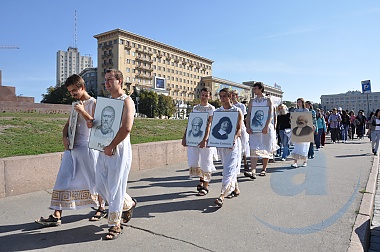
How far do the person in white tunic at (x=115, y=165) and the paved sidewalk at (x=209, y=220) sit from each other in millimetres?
315

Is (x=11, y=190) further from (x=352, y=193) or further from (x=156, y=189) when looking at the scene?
(x=352, y=193)

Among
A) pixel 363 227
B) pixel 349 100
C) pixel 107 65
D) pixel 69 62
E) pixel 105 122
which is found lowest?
pixel 363 227

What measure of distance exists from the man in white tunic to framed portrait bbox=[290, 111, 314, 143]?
6.43 meters

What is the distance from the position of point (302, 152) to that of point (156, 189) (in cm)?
489

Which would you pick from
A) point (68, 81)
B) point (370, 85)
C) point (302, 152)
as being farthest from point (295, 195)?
point (370, 85)

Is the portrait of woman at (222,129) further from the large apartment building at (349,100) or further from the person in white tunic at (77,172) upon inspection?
the large apartment building at (349,100)

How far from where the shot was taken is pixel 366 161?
1011 cm

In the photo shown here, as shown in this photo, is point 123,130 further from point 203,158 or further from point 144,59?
point 144,59

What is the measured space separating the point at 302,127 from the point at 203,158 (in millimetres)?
4469

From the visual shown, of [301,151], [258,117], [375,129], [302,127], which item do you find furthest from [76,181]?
[375,129]

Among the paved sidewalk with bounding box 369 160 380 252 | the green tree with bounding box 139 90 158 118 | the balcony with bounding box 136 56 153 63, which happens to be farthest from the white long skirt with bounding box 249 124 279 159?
the balcony with bounding box 136 56 153 63

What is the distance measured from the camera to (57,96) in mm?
86625

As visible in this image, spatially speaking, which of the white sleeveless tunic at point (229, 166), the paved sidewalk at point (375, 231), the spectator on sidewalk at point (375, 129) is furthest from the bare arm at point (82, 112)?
the spectator on sidewalk at point (375, 129)

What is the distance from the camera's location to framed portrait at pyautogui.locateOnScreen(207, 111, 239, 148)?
525 centimetres
